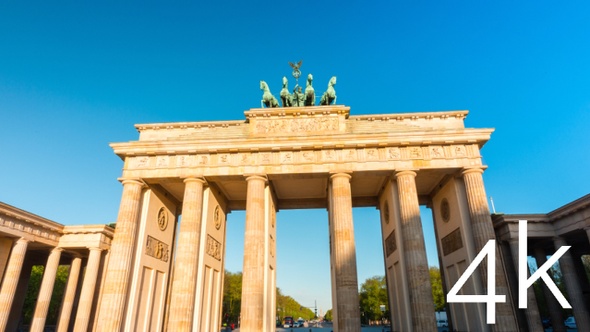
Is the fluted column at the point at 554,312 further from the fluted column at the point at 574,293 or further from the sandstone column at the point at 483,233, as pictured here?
the sandstone column at the point at 483,233

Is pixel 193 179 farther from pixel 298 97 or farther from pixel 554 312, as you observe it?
pixel 554 312

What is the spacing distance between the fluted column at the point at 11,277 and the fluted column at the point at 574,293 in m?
31.6

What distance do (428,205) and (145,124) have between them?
70.8ft

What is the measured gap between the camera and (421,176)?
72.7 ft

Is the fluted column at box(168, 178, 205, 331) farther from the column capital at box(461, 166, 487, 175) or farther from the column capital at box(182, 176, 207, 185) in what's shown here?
the column capital at box(461, 166, 487, 175)

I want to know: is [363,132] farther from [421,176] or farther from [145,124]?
[145,124]

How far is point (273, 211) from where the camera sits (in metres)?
24.8

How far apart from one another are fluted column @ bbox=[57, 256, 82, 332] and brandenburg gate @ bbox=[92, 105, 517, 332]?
5228 mm

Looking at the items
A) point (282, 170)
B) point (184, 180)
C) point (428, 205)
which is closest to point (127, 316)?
point (184, 180)

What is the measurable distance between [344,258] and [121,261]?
12502mm

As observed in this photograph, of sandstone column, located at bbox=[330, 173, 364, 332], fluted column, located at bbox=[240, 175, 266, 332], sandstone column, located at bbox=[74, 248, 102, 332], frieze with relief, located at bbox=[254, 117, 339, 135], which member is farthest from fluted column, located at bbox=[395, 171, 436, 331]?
sandstone column, located at bbox=[74, 248, 102, 332]

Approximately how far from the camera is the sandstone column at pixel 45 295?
20.7 m

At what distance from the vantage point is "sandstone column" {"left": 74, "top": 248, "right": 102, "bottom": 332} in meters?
20.6

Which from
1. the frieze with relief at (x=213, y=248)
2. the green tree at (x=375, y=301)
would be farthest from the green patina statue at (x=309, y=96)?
the green tree at (x=375, y=301)
